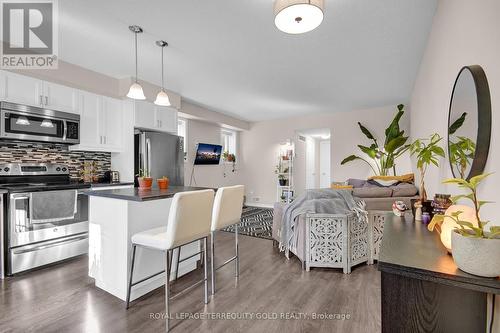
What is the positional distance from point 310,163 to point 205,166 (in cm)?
410

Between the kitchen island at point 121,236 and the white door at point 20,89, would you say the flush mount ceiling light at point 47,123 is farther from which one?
the kitchen island at point 121,236

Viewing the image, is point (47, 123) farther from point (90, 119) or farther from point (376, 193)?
point (376, 193)

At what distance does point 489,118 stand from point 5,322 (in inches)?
134

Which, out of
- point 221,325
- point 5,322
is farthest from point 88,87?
point 221,325

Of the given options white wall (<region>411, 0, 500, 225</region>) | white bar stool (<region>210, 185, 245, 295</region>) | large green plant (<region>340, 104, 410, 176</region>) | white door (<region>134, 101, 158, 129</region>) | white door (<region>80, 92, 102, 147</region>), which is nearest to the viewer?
white wall (<region>411, 0, 500, 225</region>)

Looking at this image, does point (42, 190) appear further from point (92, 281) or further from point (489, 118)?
point (489, 118)

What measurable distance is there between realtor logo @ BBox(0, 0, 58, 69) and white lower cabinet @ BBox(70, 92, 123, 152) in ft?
2.02

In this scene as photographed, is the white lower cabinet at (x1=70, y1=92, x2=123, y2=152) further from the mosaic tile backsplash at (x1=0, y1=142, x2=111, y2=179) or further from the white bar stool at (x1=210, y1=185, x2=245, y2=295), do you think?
the white bar stool at (x1=210, y1=185, x2=245, y2=295)

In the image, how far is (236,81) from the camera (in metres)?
4.24

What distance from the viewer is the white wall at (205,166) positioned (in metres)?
6.03

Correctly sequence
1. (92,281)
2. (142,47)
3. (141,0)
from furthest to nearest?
1. (142,47)
2. (92,281)
3. (141,0)

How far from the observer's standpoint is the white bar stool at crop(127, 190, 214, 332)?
178 centimetres

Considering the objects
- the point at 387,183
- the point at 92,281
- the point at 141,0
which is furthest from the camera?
the point at 387,183

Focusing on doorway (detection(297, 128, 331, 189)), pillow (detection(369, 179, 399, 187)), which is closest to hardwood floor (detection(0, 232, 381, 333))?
pillow (detection(369, 179, 399, 187))
